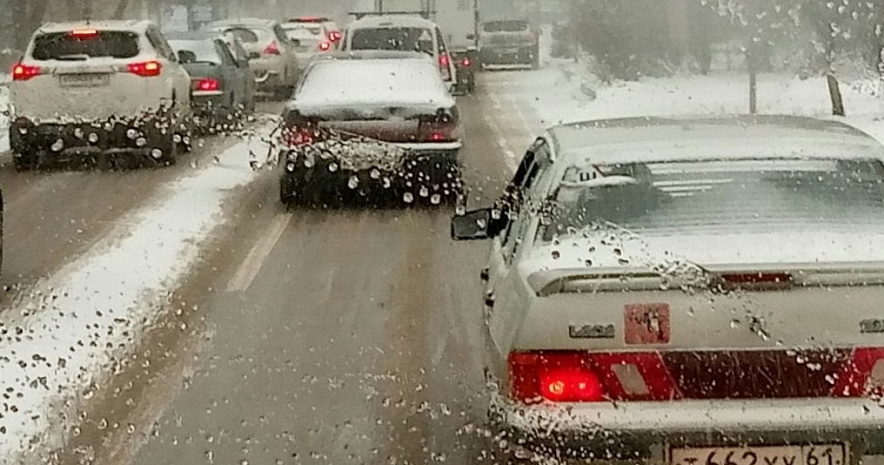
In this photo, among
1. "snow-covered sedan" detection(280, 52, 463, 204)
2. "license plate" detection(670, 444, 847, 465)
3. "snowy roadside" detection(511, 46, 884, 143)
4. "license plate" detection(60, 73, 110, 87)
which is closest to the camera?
"license plate" detection(670, 444, 847, 465)

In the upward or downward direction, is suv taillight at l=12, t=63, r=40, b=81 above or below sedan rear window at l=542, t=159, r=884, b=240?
below

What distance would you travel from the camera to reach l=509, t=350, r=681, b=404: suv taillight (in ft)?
16.5

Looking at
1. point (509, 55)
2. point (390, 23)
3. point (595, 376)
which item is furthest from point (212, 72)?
point (509, 55)

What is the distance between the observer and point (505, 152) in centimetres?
2047

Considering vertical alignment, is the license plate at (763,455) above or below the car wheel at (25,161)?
above

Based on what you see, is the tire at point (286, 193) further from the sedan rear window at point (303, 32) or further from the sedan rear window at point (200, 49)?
the sedan rear window at point (303, 32)

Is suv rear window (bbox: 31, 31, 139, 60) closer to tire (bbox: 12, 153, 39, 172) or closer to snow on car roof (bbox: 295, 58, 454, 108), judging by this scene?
tire (bbox: 12, 153, 39, 172)

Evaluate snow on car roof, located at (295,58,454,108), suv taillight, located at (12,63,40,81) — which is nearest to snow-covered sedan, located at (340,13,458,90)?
suv taillight, located at (12,63,40,81)

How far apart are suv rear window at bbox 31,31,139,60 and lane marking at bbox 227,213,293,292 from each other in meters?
4.82

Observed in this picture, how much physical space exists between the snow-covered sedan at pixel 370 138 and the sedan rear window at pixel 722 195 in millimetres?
8398

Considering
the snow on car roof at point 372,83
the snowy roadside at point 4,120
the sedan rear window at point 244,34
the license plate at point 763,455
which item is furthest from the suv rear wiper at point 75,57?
the license plate at point 763,455

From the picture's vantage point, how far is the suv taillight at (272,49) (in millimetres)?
31969

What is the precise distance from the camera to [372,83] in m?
15.1

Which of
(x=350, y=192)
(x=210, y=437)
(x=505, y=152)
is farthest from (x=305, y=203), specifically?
(x=210, y=437)
